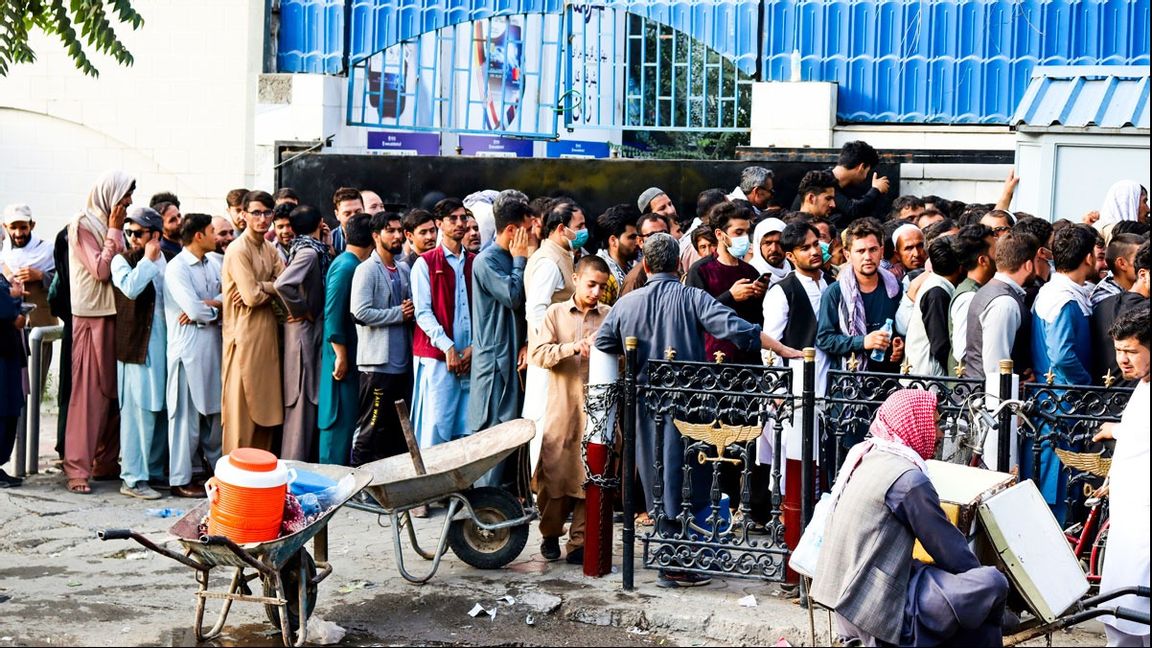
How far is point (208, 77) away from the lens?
14.3 meters

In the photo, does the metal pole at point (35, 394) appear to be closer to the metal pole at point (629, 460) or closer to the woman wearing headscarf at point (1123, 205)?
the metal pole at point (629, 460)

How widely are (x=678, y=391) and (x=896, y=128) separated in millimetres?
7143

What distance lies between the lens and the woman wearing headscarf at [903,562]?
5.45m

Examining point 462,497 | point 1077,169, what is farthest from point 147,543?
point 1077,169

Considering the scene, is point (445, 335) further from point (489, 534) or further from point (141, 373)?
point (141, 373)

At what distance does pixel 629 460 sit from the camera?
7.42 meters

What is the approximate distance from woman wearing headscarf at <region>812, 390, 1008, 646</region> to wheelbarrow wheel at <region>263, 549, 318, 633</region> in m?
2.43

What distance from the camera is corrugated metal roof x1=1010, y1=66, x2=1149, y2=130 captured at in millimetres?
11125

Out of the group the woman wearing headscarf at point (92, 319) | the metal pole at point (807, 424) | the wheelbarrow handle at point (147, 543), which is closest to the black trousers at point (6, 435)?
the woman wearing headscarf at point (92, 319)

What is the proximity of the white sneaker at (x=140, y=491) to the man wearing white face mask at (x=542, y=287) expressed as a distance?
274 centimetres

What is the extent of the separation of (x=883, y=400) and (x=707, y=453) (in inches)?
39.0

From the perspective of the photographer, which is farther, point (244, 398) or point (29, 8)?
point (244, 398)

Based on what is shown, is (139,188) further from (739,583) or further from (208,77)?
(739,583)

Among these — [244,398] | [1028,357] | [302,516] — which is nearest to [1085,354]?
[1028,357]
